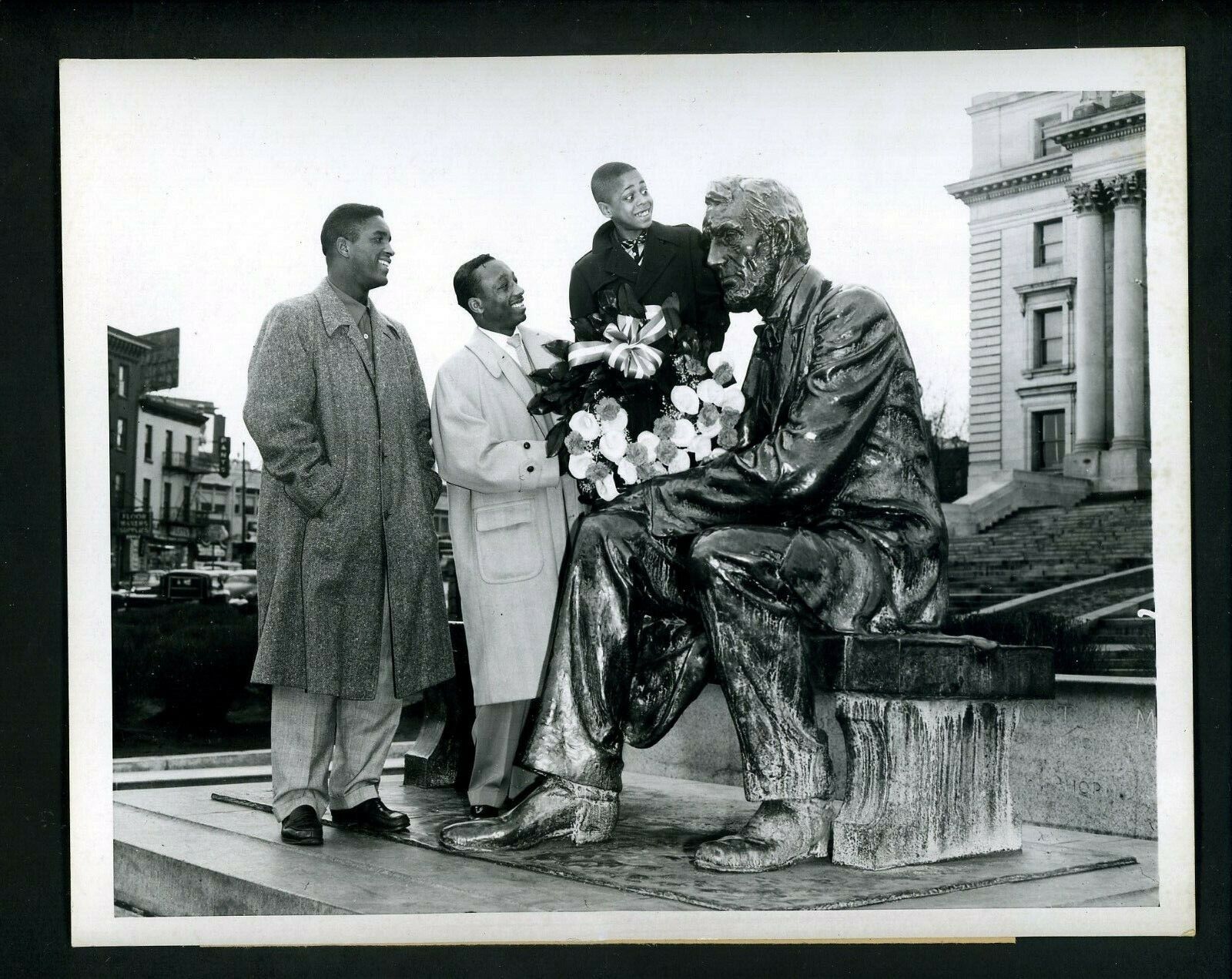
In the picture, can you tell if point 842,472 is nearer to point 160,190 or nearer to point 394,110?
point 394,110

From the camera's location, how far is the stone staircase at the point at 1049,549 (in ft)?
14.7

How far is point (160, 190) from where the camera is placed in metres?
4.43

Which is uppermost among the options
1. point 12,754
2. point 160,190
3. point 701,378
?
point 160,190

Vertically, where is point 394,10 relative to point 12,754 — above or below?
above

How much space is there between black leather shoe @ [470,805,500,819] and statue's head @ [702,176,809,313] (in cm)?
187

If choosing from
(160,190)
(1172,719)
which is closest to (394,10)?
(160,190)

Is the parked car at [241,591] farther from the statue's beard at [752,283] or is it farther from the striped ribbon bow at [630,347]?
the statue's beard at [752,283]

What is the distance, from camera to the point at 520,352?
4621mm

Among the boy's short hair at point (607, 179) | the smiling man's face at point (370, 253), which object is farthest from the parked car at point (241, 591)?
the boy's short hair at point (607, 179)

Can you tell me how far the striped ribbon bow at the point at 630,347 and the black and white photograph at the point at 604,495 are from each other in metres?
0.01

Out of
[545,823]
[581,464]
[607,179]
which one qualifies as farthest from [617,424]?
[545,823]

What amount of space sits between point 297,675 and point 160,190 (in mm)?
1707

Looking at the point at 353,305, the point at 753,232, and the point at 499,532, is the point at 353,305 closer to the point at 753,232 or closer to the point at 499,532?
the point at 499,532

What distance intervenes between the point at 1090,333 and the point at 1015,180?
0.68 meters
